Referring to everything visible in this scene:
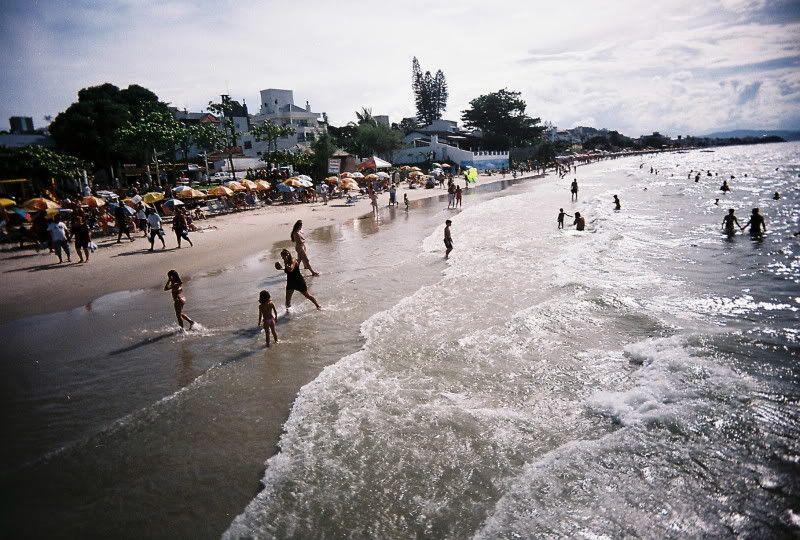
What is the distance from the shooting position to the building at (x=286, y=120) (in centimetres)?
6347

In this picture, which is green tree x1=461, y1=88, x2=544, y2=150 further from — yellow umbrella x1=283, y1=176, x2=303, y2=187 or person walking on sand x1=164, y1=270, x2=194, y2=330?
person walking on sand x1=164, y1=270, x2=194, y2=330

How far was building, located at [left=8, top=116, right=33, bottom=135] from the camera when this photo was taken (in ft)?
185

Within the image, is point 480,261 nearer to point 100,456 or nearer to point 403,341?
point 403,341

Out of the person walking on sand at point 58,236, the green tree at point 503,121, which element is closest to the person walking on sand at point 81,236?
the person walking on sand at point 58,236

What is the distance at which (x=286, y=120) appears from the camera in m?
65.9

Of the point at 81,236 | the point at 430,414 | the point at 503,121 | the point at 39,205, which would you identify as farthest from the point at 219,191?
the point at 503,121

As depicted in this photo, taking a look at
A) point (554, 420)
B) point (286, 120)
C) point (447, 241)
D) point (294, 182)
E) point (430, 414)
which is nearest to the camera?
point (554, 420)

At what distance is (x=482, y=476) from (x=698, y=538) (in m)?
2.13

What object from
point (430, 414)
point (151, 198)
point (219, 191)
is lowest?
point (430, 414)

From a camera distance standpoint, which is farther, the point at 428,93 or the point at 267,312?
the point at 428,93

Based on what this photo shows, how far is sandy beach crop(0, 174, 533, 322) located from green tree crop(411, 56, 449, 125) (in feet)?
280

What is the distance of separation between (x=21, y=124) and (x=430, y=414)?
3072 inches

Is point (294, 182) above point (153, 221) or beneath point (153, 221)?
above

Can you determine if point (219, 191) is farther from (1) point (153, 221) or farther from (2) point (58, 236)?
(2) point (58, 236)
